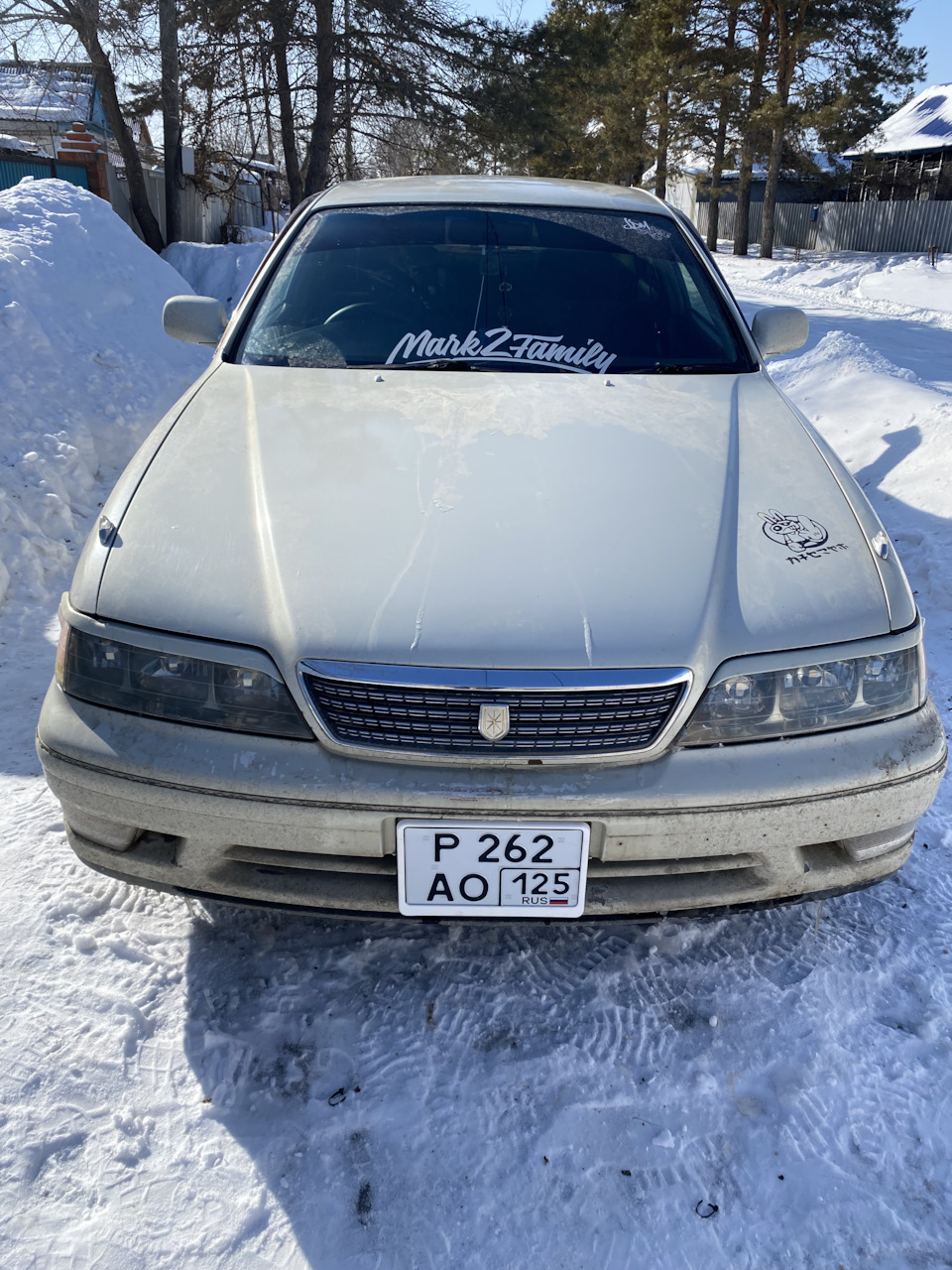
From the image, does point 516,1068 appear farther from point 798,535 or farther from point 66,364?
point 66,364

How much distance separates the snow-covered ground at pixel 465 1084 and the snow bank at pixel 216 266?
1117 centimetres

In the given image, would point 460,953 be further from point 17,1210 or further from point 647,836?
point 17,1210

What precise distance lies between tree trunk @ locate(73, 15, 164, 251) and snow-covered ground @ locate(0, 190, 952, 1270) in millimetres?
14580

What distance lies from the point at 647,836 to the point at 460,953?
0.63 meters

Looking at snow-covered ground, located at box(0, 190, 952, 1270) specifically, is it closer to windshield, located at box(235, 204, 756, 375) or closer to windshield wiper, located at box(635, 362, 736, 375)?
windshield wiper, located at box(635, 362, 736, 375)

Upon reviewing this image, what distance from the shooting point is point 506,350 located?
8.46 feet

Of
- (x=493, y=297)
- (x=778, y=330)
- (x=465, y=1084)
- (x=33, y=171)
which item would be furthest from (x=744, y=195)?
(x=465, y=1084)

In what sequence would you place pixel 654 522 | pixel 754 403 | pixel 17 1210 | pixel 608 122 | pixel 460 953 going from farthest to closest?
pixel 608 122 → pixel 754 403 → pixel 460 953 → pixel 654 522 → pixel 17 1210

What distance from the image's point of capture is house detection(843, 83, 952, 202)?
30.3 metres

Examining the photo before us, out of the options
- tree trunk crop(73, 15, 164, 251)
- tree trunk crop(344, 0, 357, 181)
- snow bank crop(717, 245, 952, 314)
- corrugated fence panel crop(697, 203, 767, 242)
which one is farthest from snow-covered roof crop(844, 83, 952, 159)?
tree trunk crop(73, 15, 164, 251)

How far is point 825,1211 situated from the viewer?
147 centimetres

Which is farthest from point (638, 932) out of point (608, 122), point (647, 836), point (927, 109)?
point (927, 109)

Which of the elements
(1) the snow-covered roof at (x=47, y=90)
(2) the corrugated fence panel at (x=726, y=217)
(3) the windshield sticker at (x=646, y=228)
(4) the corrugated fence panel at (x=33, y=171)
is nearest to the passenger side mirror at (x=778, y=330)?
(3) the windshield sticker at (x=646, y=228)

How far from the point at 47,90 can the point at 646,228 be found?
14948 mm
